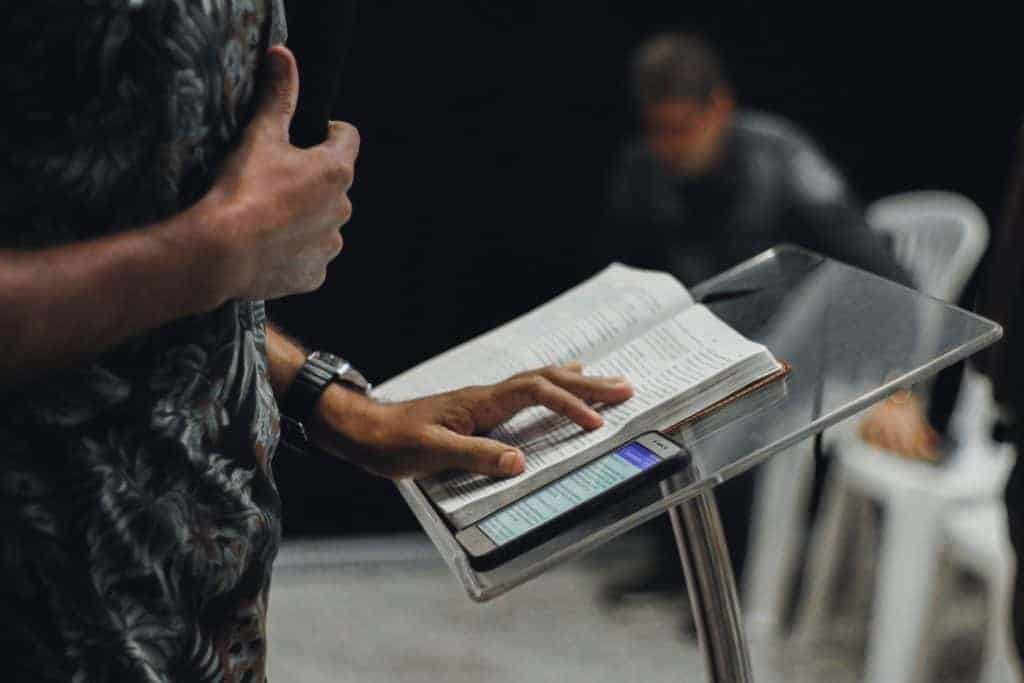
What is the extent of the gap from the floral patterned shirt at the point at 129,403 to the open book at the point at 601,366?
0.48 feet

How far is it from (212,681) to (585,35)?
2.12 m

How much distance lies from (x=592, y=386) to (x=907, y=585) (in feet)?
5.04

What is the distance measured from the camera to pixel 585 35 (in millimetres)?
2658

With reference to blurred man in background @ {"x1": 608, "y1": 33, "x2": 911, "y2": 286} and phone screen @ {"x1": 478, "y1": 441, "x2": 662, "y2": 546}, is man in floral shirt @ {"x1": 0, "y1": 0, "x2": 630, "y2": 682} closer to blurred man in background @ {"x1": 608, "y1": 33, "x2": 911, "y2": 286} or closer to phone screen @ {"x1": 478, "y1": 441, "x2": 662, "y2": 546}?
phone screen @ {"x1": 478, "y1": 441, "x2": 662, "y2": 546}

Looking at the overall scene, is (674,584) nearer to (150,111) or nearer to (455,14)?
(455,14)

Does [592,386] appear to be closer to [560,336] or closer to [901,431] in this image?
[560,336]

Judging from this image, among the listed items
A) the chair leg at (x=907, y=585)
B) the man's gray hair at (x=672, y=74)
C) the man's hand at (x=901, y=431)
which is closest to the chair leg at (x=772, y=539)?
the man's hand at (x=901, y=431)

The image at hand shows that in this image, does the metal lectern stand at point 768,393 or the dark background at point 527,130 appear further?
the dark background at point 527,130

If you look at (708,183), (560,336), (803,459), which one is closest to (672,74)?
(708,183)

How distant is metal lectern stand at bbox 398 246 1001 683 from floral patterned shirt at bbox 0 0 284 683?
0.46ft

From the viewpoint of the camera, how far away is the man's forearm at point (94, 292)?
604 millimetres

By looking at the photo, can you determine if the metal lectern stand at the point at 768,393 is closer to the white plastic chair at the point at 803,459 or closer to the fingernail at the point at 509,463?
the fingernail at the point at 509,463

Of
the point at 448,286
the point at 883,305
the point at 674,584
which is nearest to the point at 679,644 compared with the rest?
the point at 674,584

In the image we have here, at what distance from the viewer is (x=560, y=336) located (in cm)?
94
